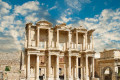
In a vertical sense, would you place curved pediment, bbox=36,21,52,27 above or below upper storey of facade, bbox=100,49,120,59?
above

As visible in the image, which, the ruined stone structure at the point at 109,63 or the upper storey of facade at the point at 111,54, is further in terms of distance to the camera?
the upper storey of facade at the point at 111,54

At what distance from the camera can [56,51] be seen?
2645 cm

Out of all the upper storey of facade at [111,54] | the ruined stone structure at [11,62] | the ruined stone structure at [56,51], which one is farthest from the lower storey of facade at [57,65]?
the upper storey of facade at [111,54]

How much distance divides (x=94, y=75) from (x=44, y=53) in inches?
411

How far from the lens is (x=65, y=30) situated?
92.4 feet

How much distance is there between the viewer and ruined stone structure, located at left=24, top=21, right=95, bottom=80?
25.9 metres

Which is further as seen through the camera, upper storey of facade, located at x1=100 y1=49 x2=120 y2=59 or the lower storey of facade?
upper storey of facade, located at x1=100 y1=49 x2=120 y2=59

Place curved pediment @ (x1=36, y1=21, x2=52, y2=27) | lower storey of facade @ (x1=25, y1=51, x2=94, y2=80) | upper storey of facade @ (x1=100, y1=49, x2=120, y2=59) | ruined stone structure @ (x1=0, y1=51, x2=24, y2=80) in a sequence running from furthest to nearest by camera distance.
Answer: upper storey of facade @ (x1=100, y1=49, x2=120, y2=59) < curved pediment @ (x1=36, y1=21, x2=52, y2=27) < ruined stone structure @ (x1=0, y1=51, x2=24, y2=80) < lower storey of facade @ (x1=25, y1=51, x2=94, y2=80)

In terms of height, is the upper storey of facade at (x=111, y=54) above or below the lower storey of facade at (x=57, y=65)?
above

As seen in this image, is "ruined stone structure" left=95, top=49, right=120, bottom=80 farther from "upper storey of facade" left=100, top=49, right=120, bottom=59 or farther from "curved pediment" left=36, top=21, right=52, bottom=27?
"curved pediment" left=36, top=21, right=52, bottom=27

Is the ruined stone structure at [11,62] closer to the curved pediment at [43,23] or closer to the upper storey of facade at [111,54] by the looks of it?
the curved pediment at [43,23]

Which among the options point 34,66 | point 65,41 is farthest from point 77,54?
point 34,66

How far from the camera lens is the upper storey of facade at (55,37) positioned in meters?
26.5

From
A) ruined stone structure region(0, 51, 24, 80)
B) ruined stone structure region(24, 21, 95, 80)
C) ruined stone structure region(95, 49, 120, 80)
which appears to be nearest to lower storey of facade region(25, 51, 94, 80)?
ruined stone structure region(24, 21, 95, 80)
